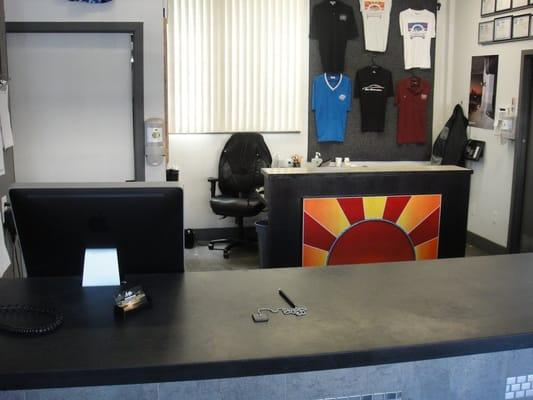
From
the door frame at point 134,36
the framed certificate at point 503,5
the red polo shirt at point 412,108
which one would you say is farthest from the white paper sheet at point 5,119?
the framed certificate at point 503,5

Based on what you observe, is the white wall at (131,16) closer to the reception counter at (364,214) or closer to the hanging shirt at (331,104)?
the reception counter at (364,214)

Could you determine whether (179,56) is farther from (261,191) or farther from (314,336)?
(314,336)

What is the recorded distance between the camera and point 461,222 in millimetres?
4438

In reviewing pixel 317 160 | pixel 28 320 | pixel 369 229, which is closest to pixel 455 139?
pixel 317 160

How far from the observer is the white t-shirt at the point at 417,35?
625 cm

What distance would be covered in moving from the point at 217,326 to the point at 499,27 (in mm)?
4879

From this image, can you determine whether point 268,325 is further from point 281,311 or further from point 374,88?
point 374,88

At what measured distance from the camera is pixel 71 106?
420cm

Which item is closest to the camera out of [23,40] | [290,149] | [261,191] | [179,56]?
[23,40]

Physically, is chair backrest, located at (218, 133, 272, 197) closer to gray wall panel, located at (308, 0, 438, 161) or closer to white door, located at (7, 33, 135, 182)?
gray wall panel, located at (308, 0, 438, 161)

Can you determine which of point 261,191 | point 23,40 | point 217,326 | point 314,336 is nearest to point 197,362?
point 217,326

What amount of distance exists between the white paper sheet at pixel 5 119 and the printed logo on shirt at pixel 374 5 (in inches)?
149

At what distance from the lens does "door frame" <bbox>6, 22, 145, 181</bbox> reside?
398 cm

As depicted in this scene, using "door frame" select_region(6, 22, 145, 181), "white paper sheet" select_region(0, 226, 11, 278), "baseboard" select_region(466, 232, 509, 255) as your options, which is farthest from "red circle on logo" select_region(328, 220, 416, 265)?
"white paper sheet" select_region(0, 226, 11, 278)
